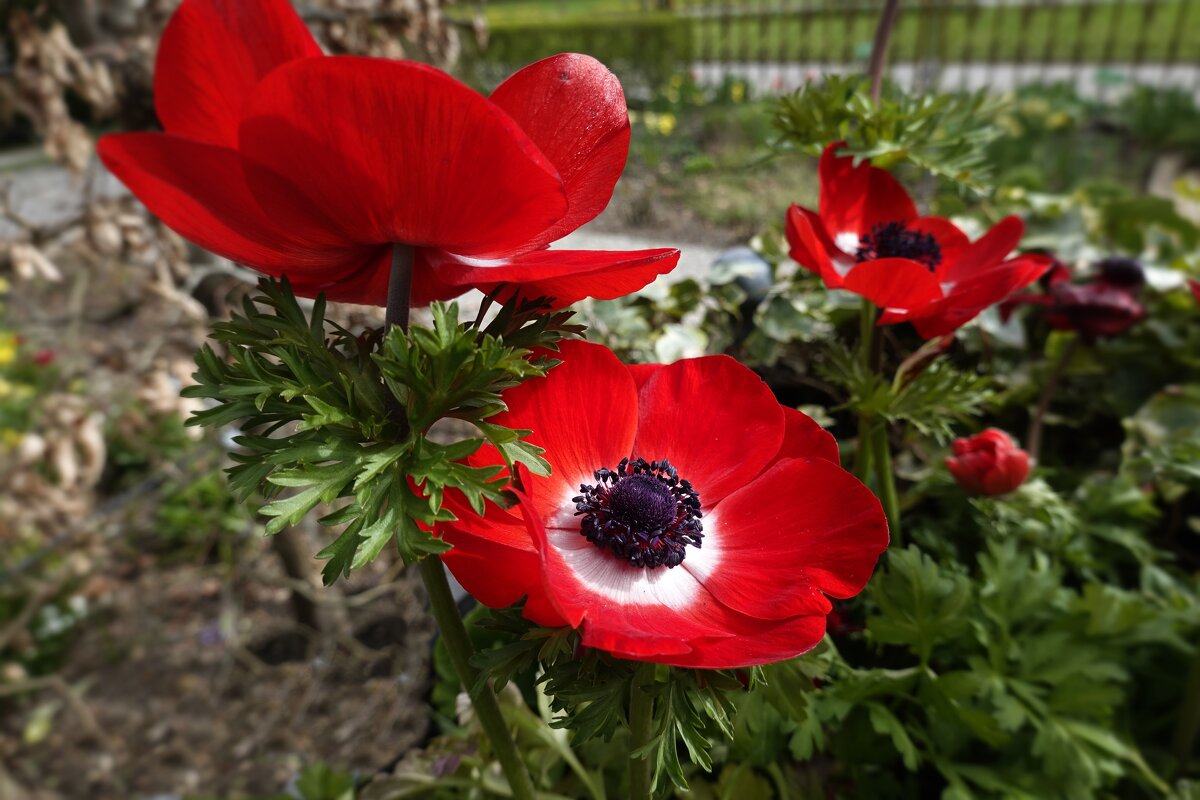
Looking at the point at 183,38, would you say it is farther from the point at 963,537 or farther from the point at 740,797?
the point at 963,537

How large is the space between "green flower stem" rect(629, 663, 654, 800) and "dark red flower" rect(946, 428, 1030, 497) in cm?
52

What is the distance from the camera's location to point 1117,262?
115 cm

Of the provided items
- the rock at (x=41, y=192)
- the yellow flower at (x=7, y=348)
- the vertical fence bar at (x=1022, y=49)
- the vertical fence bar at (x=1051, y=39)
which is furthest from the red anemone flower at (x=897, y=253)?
the vertical fence bar at (x=1051, y=39)

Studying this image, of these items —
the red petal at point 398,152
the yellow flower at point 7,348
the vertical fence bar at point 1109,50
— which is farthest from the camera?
the vertical fence bar at point 1109,50

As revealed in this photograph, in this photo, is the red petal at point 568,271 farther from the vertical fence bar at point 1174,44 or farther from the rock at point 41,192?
the vertical fence bar at point 1174,44

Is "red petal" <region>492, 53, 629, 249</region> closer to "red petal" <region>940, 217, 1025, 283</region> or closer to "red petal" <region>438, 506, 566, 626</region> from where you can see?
"red petal" <region>438, 506, 566, 626</region>

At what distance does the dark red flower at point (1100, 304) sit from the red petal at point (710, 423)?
743 mm

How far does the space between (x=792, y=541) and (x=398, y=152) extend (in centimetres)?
28

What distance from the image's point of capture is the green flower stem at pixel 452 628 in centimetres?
39

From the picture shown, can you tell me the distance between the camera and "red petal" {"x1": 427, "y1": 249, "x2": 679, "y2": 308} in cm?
36

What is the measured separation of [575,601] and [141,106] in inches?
56.3

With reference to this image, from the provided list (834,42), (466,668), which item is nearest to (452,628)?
(466,668)

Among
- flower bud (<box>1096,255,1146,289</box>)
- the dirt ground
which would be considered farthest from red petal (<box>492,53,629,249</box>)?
the dirt ground

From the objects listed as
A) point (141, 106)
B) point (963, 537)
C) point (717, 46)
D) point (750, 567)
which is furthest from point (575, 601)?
point (717, 46)
